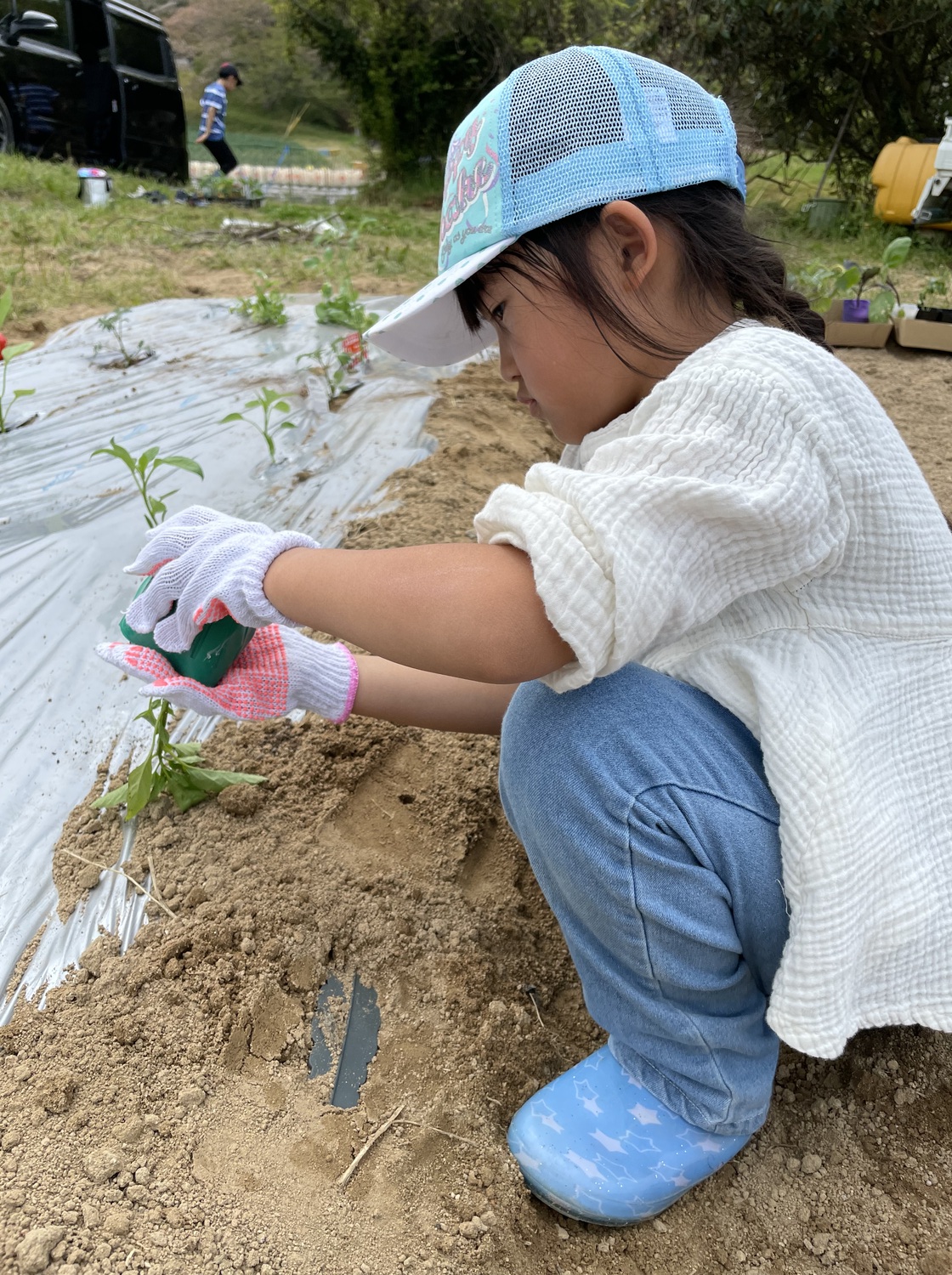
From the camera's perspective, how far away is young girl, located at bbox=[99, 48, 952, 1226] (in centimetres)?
75

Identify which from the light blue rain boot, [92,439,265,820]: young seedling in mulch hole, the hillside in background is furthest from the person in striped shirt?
the light blue rain boot

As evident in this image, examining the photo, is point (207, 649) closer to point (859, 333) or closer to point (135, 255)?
point (859, 333)

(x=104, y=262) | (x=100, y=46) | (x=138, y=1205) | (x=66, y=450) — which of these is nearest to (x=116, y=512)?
(x=66, y=450)

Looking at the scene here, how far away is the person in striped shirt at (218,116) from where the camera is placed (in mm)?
8539

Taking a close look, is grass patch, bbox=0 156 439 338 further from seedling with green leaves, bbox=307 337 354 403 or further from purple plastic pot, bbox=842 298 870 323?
purple plastic pot, bbox=842 298 870 323

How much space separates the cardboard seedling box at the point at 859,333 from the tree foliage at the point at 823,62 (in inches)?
171

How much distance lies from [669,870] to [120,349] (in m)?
2.76

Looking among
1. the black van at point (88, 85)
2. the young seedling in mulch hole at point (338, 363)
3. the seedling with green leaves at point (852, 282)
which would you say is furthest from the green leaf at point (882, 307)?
the black van at point (88, 85)

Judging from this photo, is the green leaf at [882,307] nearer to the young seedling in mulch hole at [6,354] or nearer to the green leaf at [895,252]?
the green leaf at [895,252]

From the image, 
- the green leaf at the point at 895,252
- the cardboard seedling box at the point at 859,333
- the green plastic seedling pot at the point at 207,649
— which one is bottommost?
the cardboard seedling box at the point at 859,333

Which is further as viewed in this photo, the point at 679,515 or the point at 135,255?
the point at 135,255

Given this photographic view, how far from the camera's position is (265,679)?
115 centimetres

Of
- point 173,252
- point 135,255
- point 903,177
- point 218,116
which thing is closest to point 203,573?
point 135,255

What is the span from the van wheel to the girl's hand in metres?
7.27
